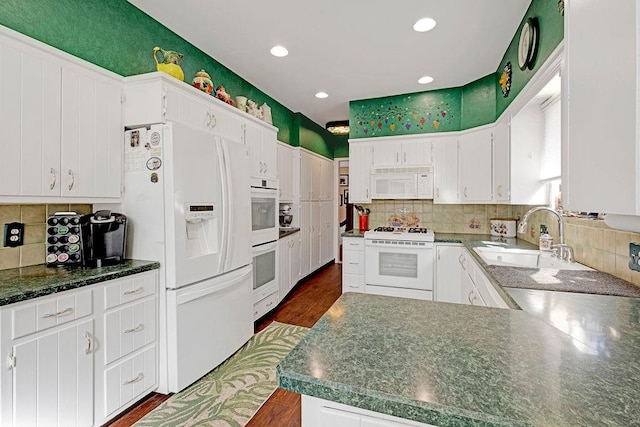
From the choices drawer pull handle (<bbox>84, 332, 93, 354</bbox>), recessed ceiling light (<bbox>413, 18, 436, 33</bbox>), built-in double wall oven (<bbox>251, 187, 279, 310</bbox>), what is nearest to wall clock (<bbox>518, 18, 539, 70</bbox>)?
recessed ceiling light (<bbox>413, 18, 436, 33</bbox>)

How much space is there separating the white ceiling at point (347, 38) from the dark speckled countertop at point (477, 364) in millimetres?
2226

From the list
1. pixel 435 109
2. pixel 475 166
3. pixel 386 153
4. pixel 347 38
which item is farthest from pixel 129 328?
pixel 435 109

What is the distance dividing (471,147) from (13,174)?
13.2 feet

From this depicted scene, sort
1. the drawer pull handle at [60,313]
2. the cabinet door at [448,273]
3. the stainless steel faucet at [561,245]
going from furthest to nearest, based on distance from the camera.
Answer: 1. the cabinet door at [448,273]
2. the stainless steel faucet at [561,245]
3. the drawer pull handle at [60,313]

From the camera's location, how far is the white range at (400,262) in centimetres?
343

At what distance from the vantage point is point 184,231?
2053 mm

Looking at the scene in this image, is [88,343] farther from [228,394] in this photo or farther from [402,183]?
[402,183]

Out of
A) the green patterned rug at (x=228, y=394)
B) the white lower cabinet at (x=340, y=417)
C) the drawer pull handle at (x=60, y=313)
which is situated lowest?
the green patterned rug at (x=228, y=394)

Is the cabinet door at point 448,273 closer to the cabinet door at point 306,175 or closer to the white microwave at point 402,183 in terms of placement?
the white microwave at point 402,183

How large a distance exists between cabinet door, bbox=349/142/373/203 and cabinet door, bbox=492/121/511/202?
149 centimetres

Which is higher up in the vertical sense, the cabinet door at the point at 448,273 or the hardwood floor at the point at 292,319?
the cabinet door at the point at 448,273

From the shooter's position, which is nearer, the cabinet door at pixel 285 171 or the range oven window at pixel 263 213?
the range oven window at pixel 263 213

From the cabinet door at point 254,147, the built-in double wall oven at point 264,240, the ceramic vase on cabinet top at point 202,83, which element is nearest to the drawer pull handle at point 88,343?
the built-in double wall oven at point 264,240

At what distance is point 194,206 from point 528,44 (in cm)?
266
